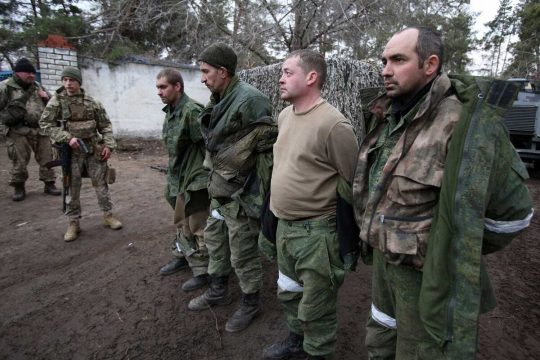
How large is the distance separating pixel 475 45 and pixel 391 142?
3087 cm

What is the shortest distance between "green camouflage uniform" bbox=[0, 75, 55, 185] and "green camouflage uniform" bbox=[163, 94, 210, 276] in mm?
3651

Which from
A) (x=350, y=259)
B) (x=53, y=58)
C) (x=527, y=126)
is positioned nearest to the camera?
(x=350, y=259)

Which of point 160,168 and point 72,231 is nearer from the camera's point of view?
point 72,231

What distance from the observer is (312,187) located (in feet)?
6.12

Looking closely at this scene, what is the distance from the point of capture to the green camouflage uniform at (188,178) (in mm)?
2896

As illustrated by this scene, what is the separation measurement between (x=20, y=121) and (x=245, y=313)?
16.6 feet

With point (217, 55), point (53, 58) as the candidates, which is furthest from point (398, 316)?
point (53, 58)

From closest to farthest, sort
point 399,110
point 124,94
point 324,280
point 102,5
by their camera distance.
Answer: point 399,110 < point 324,280 < point 124,94 < point 102,5

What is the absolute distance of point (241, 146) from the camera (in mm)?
2367

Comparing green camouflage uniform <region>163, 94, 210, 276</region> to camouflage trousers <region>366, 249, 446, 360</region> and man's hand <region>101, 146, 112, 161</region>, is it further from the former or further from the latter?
camouflage trousers <region>366, 249, 446, 360</region>

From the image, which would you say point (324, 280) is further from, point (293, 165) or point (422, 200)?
point (422, 200)

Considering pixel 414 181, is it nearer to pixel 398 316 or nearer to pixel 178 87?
pixel 398 316

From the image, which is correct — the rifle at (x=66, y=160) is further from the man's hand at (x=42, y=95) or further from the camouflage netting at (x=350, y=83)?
the camouflage netting at (x=350, y=83)

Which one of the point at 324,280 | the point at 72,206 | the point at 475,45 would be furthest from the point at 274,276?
the point at 475,45
